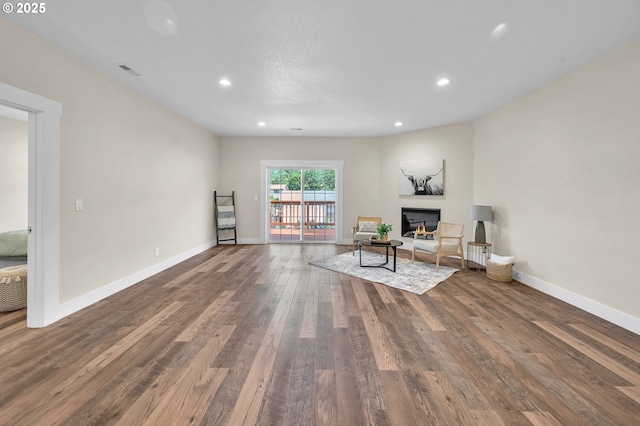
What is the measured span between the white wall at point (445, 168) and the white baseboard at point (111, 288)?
4776 mm

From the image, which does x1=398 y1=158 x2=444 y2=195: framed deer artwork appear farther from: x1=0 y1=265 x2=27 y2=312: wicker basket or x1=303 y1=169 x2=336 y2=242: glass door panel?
x1=0 y1=265 x2=27 y2=312: wicker basket

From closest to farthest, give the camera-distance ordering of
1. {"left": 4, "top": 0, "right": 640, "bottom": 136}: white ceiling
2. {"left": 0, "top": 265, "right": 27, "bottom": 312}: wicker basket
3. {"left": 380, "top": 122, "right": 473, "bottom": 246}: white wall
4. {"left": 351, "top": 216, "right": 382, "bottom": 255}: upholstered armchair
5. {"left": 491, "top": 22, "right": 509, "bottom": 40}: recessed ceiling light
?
1. {"left": 4, "top": 0, "right": 640, "bottom": 136}: white ceiling
2. {"left": 491, "top": 22, "right": 509, "bottom": 40}: recessed ceiling light
3. {"left": 0, "top": 265, "right": 27, "bottom": 312}: wicker basket
4. {"left": 380, "top": 122, "right": 473, "bottom": 246}: white wall
5. {"left": 351, "top": 216, "right": 382, "bottom": 255}: upholstered armchair

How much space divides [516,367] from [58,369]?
Answer: 128 inches

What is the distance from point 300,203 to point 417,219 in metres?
2.93

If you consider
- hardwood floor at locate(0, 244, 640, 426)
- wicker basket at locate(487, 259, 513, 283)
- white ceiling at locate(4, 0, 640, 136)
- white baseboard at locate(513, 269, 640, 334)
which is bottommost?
hardwood floor at locate(0, 244, 640, 426)

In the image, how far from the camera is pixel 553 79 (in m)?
3.22

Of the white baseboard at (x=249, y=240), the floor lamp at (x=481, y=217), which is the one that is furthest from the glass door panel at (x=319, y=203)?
the floor lamp at (x=481, y=217)

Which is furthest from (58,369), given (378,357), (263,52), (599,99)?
(599,99)

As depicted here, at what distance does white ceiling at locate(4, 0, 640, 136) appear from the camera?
2.04 metres

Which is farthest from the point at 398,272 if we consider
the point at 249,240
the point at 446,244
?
the point at 249,240

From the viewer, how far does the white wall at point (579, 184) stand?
250 centimetres

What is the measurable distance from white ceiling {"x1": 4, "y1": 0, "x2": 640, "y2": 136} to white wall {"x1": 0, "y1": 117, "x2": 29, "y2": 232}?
2330mm

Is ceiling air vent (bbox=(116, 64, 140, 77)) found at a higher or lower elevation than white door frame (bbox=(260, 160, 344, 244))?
higher

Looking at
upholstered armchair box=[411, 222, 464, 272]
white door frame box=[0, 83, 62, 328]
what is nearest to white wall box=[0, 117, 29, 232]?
white door frame box=[0, 83, 62, 328]
